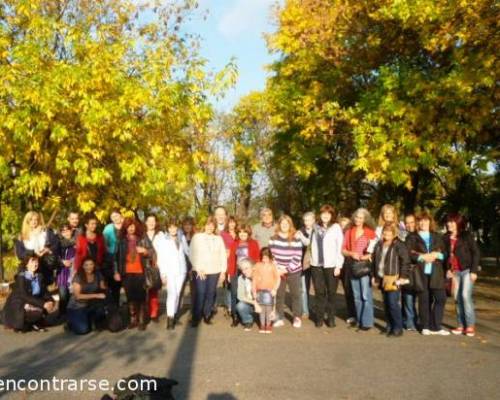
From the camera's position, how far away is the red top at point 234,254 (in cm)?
1129

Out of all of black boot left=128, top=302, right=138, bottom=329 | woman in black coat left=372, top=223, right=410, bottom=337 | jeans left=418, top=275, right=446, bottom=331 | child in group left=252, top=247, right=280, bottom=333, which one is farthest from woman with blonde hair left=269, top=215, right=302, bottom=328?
black boot left=128, top=302, right=138, bottom=329

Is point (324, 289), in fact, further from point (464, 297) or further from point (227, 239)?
point (464, 297)

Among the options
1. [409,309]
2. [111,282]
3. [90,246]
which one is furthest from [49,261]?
[409,309]

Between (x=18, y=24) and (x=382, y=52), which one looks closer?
(x=18, y=24)

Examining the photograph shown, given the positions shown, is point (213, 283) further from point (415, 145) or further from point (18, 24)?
point (18, 24)

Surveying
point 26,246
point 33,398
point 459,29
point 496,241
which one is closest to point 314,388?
point 33,398

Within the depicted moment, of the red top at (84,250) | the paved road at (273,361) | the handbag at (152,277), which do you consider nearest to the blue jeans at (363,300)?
the paved road at (273,361)

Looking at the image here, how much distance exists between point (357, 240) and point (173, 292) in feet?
10.5

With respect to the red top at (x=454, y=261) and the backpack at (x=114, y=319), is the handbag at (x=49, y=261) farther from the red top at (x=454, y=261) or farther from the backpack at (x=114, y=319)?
the red top at (x=454, y=261)

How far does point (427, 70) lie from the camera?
17531mm

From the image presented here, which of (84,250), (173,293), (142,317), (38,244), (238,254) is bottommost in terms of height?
(142,317)

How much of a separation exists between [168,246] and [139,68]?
5.50 m

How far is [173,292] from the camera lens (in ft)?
35.2

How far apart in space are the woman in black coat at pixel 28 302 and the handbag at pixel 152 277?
156 cm
